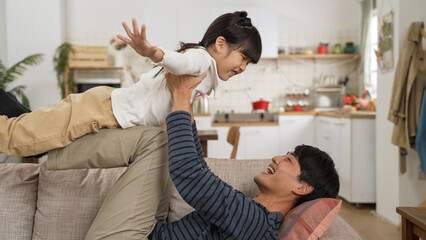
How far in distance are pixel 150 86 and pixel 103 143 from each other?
9.8 inches

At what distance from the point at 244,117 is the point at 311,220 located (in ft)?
14.0

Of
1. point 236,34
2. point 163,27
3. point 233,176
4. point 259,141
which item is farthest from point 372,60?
point 236,34

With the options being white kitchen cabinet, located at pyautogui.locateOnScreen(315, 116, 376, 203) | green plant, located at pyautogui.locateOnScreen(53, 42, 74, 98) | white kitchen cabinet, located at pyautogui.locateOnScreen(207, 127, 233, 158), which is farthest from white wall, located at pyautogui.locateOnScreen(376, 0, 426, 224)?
green plant, located at pyautogui.locateOnScreen(53, 42, 74, 98)

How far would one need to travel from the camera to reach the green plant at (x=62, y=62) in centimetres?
532

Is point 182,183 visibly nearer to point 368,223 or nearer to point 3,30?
point 368,223

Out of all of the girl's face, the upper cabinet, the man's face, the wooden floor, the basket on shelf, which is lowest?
the wooden floor

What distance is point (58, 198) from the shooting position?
1.65 metres

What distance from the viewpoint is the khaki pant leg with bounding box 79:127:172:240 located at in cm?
127

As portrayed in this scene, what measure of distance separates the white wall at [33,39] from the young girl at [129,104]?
4.42 meters

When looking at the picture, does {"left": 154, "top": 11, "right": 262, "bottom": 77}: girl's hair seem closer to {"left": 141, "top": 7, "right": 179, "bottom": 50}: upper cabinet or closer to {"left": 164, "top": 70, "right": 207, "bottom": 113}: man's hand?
{"left": 164, "top": 70, "right": 207, "bottom": 113}: man's hand

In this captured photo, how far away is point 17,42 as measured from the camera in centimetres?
547

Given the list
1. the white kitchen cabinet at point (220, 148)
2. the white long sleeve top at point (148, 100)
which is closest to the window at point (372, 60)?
the white kitchen cabinet at point (220, 148)

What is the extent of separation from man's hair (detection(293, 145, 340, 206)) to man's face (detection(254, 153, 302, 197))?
2cm

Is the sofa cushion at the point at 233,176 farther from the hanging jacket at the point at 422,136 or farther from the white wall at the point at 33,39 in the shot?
the white wall at the point at 33,39
